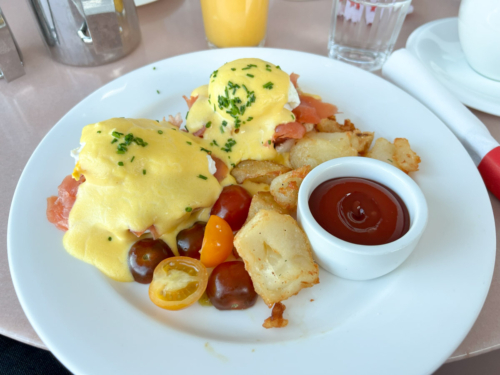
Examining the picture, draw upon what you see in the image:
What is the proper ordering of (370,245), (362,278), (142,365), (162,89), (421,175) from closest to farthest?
(142,365), (370,245), (362,278), (421,175), (162,89)

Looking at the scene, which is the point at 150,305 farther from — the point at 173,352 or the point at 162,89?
the point at 162,89

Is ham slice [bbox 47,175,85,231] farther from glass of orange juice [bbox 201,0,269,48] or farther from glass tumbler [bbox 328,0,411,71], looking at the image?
glass tumbler [bbox 328,0,411,71]

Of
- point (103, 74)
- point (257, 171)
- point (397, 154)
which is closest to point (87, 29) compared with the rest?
point (103, 74)

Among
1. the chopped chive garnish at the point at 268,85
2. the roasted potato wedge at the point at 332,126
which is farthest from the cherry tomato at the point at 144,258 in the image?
the roasted potato wedge at the point at 332,126

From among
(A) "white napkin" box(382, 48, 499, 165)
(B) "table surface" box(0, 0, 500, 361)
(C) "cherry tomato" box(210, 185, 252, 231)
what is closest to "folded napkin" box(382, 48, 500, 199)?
(A) "white napkin" box(382, 48, 499, 165)

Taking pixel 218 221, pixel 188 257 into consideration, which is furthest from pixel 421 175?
pixel 188 257
